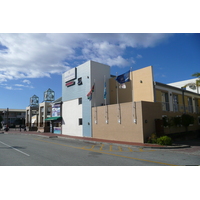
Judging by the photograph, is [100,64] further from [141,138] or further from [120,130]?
[141,138]

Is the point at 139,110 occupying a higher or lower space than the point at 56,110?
lower

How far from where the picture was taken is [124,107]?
1711cm

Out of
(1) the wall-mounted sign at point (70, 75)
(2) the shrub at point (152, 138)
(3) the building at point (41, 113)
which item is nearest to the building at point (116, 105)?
(1) the wall-mounted sign at point (70, 75)

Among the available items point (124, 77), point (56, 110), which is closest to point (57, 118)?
point (56, 110)

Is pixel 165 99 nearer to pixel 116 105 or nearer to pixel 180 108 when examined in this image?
pixel 180 108

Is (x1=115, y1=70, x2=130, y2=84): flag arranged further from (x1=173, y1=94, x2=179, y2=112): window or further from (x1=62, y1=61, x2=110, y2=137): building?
(x1=173, y1=94, x2=179, y2=112): window

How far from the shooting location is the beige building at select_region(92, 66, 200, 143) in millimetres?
15750

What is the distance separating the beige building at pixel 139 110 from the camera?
51.7 feet

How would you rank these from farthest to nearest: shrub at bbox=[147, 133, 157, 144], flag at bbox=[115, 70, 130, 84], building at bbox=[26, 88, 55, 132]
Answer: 1. building at bbox=[26, 88, 55, 132]
2. flag at bbox=[115, 70, 130, 84]
3. shrub at bbox=[147, 133, 157, 144]

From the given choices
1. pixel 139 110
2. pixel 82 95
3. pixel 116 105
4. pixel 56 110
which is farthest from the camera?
pixel 56 110

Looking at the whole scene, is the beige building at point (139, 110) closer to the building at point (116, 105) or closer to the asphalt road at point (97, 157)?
the building at point (116, 105)

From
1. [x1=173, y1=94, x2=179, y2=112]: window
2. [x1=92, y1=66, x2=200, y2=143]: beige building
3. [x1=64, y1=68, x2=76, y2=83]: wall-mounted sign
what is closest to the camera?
[x1=92, y1=66, x2=200, y2=143]: beige building

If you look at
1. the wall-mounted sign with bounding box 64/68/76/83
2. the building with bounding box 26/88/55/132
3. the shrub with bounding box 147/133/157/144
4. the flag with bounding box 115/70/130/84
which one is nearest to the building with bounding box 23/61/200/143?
the wall-mounted sign with bounding box 64/68/76/83

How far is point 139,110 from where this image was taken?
15.6 m
